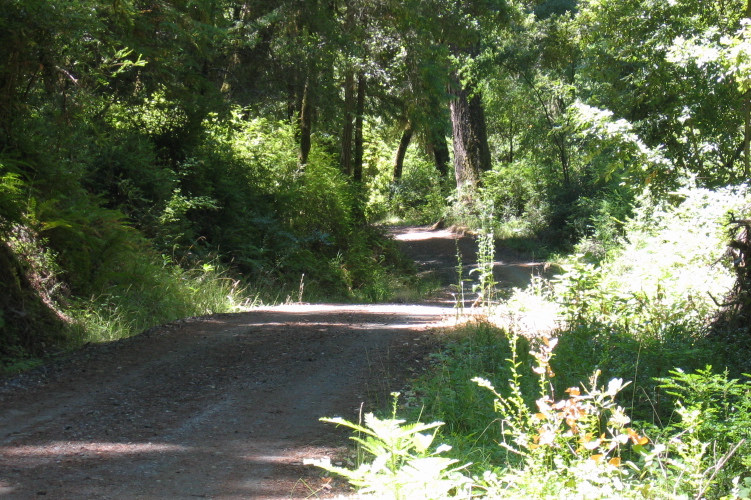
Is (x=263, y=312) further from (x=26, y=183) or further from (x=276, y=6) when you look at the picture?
(x=276, y=6)

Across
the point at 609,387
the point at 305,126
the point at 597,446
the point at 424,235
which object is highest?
the point at 305,126

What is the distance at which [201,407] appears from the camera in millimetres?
5773

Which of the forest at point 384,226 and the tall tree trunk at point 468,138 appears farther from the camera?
the tall tree trunk at point 468,138

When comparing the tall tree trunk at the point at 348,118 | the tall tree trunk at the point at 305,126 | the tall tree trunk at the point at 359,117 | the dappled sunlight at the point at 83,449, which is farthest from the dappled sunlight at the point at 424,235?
the dappled sunlight at the point at 83,449

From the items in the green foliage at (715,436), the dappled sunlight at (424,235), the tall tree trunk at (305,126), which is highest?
the tall tree trunk at (305,126)

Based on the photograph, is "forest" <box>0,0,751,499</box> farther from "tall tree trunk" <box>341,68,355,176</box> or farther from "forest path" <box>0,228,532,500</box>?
"forest path" <box>0,228,532,500</box>

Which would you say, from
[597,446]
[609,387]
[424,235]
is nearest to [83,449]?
[597,446]

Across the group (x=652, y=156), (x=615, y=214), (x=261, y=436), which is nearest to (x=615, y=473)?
(x=261, y=436)

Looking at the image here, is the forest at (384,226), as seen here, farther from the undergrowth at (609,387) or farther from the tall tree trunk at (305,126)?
the tall tree trunk at (305,126)

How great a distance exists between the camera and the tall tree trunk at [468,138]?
90.9ft

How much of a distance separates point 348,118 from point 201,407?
15623 mm

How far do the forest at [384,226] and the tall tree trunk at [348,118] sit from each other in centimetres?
8

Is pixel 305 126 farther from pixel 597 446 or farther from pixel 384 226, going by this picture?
pixel 597 446

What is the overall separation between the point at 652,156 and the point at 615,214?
437 inches
